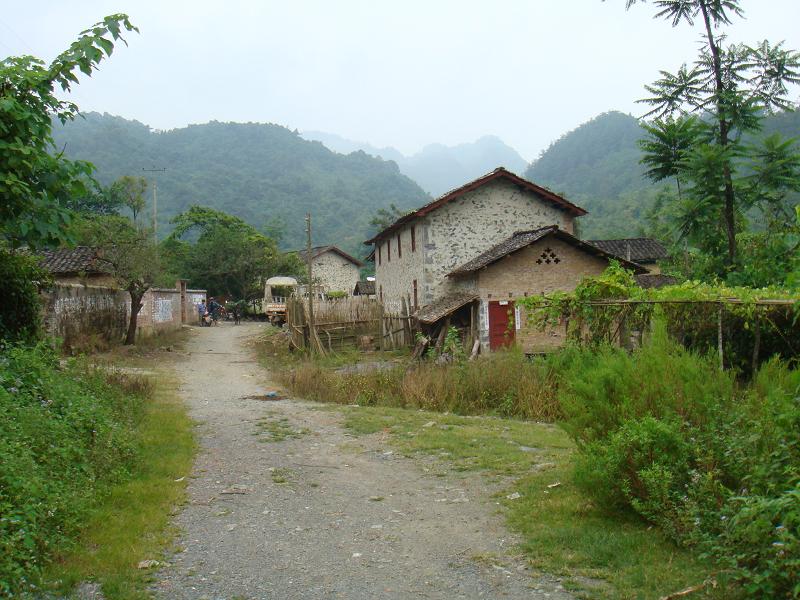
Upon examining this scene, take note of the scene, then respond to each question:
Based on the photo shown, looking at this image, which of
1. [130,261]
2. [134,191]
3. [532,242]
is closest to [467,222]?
[532,242]

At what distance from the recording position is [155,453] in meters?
8.34

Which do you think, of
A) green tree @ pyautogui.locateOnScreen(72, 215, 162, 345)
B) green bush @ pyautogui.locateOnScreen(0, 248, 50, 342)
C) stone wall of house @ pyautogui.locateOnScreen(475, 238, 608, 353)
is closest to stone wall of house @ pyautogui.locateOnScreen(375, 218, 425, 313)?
stone wall of house @ pyautogui.locateOnScreen(475, 238, 608, 353)

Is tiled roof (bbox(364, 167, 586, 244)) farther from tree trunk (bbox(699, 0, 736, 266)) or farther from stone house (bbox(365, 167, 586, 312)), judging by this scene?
tree trunk (bbox(699, 0, 736, 266))

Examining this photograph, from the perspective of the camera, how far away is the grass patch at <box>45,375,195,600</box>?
4.64m

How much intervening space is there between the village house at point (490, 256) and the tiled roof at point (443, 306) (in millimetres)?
48

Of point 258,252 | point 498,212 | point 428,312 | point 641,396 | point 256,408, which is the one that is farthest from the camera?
point 258,252

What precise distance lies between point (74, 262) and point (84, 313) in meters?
2.98

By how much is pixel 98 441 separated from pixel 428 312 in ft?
53.9

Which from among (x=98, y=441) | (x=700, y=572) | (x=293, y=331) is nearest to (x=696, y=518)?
(x=700, y=572)

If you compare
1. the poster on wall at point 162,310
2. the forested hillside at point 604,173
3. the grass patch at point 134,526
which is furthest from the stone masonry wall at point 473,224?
the forested hillside at point 604,173

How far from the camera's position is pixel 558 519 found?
5.80 metres

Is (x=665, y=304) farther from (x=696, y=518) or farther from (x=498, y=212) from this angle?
(x=498, y=212)

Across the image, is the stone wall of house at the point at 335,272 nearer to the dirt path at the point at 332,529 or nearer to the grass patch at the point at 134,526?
the dirt path at the point at 332,529

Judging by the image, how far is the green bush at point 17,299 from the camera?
995 centimetres
